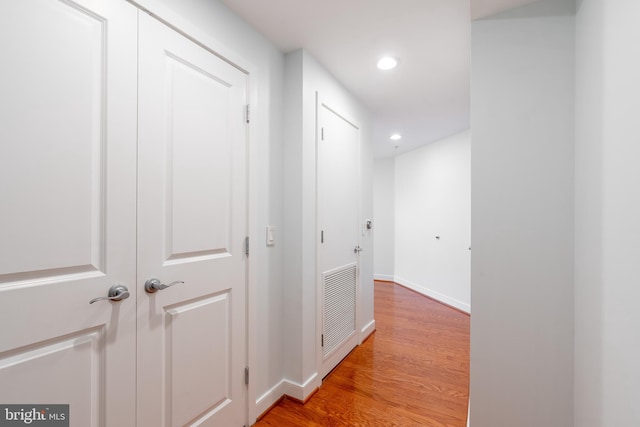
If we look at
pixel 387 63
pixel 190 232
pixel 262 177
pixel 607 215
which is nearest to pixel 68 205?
pixel 190 232

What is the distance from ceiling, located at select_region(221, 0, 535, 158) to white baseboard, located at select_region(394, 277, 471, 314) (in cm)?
262

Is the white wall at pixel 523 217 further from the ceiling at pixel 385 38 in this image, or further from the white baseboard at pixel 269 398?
the white baseboard at pixel 269 398

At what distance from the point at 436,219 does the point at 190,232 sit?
13.3ft

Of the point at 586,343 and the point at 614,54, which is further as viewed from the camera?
the point at 586,343

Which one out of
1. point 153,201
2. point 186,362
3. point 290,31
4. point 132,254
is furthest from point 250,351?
point 290,31

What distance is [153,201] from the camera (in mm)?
1260

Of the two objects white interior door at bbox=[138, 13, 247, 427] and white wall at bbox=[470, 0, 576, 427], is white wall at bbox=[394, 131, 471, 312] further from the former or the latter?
white interior door at bbox=[138, 13, 247, 427]

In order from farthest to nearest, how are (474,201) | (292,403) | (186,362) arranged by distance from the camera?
(292,403) < (474,201) < (186,362)

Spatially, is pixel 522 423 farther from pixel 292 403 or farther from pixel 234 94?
pixel 234 94

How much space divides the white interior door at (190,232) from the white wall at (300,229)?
1.31 feet

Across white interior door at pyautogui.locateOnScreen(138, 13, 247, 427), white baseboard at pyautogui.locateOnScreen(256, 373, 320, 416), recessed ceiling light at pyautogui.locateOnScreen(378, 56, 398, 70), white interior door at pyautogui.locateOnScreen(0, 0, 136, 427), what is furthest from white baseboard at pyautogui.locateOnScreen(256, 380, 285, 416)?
recessed ceiling light at pyautogui.locateOnScreen(378, 56, 398, 70)

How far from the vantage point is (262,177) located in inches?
73.1

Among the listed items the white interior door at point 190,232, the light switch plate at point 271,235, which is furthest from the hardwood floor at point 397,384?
the light switch plate at point 271,235

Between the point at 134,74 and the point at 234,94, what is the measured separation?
1.81ft
